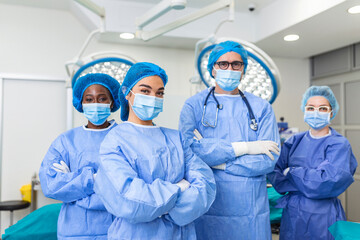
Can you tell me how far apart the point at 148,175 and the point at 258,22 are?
289cm

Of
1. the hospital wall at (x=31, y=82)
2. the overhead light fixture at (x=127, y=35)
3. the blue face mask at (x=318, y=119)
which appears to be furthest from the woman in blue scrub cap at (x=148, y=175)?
the hospital wall at (x=31, y=82)

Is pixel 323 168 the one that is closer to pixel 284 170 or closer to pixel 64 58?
pixel 284 170

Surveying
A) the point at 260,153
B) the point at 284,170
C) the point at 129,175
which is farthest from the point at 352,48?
the point at 129,175

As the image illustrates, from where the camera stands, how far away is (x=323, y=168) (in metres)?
1.81

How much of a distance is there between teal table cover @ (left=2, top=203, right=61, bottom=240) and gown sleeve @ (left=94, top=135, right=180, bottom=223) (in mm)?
1536

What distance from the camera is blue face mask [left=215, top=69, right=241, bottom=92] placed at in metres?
1.58

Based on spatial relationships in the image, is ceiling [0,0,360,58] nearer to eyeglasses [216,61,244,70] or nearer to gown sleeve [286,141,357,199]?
gown sleeve [286,141,357,199]

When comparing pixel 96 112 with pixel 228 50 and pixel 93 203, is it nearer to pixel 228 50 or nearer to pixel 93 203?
pixel 93 203

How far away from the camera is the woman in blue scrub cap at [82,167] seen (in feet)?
4.63

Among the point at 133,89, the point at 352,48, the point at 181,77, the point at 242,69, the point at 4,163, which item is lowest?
the point at 4,163

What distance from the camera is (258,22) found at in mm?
3533

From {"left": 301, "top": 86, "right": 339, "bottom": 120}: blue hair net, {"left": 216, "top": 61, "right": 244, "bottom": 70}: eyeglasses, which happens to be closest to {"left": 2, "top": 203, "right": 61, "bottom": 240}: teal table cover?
{"left": 216, "top": 61, "right": 244, "bottom": 70}: eyeglasses

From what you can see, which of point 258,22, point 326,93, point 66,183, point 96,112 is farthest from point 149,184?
point 258,22

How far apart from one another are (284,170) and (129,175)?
1247 mm
